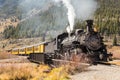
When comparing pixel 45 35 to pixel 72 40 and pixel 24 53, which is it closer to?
pixel 24 53

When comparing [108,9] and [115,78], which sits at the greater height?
[108,9]

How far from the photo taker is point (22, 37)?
170125 mm

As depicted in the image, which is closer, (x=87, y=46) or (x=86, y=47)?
(x=87, y=46)

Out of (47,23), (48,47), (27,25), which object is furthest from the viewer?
(27,25)

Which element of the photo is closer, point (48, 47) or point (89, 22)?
point (89, 22)

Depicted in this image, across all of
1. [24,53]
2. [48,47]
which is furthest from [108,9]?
[48,47]

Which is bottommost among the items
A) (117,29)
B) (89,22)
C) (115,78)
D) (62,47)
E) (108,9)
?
(115,78)

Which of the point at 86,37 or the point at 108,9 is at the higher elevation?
the point at 108,9

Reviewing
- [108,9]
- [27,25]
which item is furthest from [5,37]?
[108,9]

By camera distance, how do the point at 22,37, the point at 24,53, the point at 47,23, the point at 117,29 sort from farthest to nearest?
the point at 47,23, the point at 22,37, the point at 117,29, the point at 24,53

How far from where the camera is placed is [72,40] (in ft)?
88.9

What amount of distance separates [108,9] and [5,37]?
248ft

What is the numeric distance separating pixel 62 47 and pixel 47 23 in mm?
153400

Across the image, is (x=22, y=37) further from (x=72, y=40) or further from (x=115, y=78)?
(x=115, y=78)
